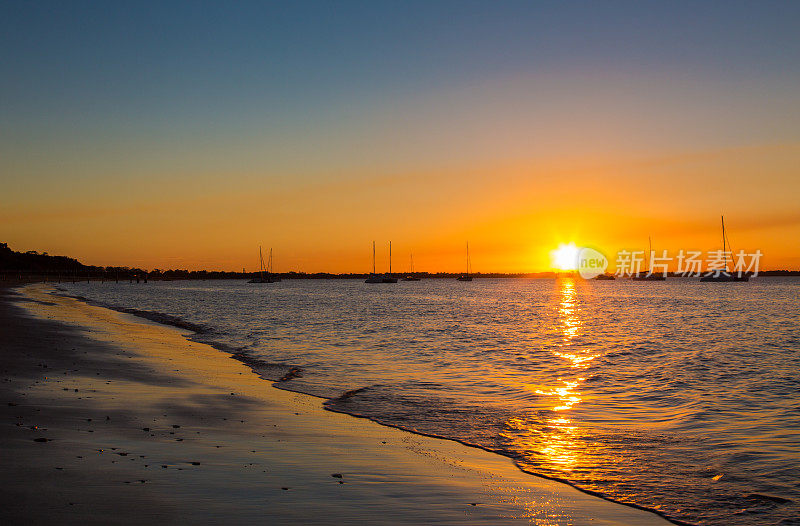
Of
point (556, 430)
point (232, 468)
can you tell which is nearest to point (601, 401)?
point (556, 430)

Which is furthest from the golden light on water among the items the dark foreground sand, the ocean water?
the dark foreground sand

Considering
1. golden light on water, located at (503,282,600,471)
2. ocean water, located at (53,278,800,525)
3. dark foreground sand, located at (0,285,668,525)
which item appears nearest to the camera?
dark foreground sand, located at (0,285,668,525)

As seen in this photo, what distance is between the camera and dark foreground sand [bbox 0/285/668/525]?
7.00 m

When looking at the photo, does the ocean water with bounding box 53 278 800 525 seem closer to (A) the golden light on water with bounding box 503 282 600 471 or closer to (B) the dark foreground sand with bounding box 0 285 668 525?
(A) the golden light on water with bounding box 503 282 600 471

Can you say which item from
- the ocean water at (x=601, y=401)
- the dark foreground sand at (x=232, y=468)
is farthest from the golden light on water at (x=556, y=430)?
the dark foreground sand at (x=232, y=468)

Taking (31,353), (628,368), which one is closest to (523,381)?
(628,368)

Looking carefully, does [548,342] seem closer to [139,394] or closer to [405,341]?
[405,341]

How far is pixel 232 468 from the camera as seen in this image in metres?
8.79

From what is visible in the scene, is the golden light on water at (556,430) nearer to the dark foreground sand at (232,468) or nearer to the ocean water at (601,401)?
the ocean water at (601,401)

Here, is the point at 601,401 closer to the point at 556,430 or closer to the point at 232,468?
the point at 556,430

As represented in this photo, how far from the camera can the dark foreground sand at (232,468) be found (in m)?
7.00

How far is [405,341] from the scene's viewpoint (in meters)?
33.3

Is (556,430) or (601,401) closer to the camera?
(556,430)

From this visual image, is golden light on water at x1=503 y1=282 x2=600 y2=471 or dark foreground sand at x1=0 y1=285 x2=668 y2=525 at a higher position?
dark foreground sand at x1=0 y1=285 x2=668 y2=525
